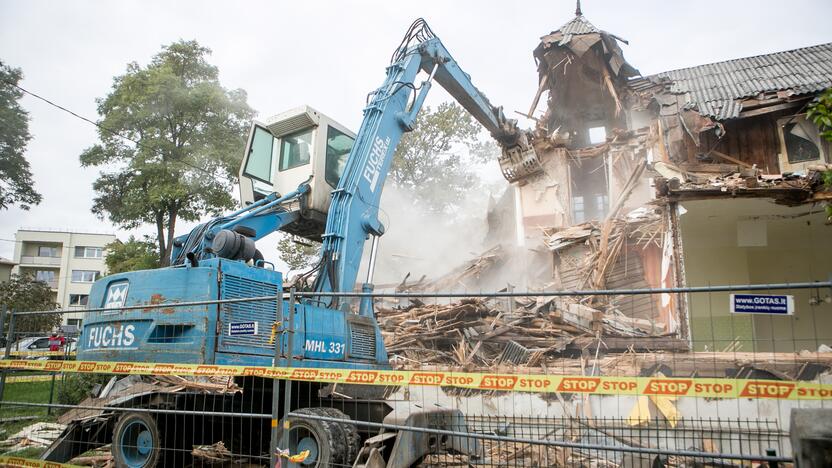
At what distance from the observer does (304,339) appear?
620 cm

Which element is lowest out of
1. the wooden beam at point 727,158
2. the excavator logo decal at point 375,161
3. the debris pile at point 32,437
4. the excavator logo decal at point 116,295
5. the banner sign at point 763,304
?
the debris pile at point 32,437

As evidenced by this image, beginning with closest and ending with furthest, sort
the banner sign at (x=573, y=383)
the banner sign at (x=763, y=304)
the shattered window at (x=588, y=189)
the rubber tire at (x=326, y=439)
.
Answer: the banner sign at (x=573, y=383) → the banner sign at (x=763, y=304) → the rubber tire at (x=326, y=439) → the shattered window at (x=588, y=189)

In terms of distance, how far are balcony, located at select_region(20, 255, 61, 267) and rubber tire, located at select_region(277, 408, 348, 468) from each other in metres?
62.7

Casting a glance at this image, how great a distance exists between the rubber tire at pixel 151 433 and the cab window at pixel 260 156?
381 cm

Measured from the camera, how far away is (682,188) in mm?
10859

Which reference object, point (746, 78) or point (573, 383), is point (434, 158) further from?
point (573, 383)

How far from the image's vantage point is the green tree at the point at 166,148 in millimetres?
20141

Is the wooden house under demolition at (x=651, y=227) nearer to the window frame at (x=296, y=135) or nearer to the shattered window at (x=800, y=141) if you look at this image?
the shattered window at (x=800, y=141)

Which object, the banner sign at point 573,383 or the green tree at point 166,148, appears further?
the green tree at point 166,148

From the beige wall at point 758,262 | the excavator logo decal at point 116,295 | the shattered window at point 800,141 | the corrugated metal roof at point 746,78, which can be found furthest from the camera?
the corrugated metal roof at point 746,78

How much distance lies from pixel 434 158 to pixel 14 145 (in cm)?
1950

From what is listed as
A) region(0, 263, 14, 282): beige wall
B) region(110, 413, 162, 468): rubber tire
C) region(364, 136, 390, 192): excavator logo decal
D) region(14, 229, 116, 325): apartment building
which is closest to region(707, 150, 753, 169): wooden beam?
region(364, 136, 390, 192): excavator logo decal

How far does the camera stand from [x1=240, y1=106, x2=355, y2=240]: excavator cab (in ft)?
26.9

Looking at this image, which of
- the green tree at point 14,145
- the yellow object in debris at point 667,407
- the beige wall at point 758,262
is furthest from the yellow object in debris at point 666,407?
the green tree at point 14,145
